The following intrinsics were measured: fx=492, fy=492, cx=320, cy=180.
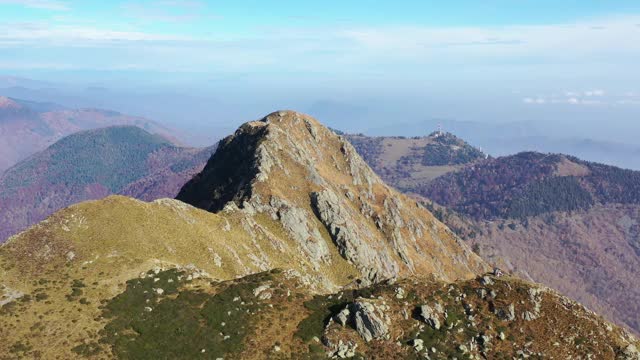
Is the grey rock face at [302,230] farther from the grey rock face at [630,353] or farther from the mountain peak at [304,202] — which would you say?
the grey rock face at [630,353]

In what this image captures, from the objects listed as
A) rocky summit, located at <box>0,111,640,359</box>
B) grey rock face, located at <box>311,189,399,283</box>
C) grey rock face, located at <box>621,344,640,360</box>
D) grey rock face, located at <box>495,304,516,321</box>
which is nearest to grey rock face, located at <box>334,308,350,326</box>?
rocky summit, located at <box>0,111,640,359</box>

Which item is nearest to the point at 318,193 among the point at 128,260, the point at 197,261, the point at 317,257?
the point at 317,257

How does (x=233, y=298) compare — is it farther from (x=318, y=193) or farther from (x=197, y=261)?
(x=318, y=193)

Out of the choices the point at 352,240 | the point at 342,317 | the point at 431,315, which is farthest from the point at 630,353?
the point at 352,240

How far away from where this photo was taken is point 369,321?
7106cm

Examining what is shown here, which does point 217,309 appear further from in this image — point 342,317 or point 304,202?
point 304,202

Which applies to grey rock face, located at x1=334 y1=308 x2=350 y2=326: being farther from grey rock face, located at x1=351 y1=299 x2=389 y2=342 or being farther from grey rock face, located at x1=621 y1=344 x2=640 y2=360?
grey rock face, located at x1=621 y1=344 x2=640 y2=360

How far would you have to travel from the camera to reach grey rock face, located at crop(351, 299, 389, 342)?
70438mm

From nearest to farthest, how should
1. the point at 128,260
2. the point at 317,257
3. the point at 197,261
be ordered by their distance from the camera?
the point at 128,260
the point at 197,261
the point at 317,257

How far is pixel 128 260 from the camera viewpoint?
87.1 metres

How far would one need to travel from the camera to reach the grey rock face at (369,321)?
231 ft

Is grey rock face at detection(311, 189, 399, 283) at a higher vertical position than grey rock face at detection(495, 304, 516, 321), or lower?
lower

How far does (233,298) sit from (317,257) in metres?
67.5

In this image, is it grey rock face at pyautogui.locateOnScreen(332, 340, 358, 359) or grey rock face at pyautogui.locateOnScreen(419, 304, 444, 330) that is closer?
grey rock face at pyautogui.locateOnScreen(332, 340, 358, 359)
